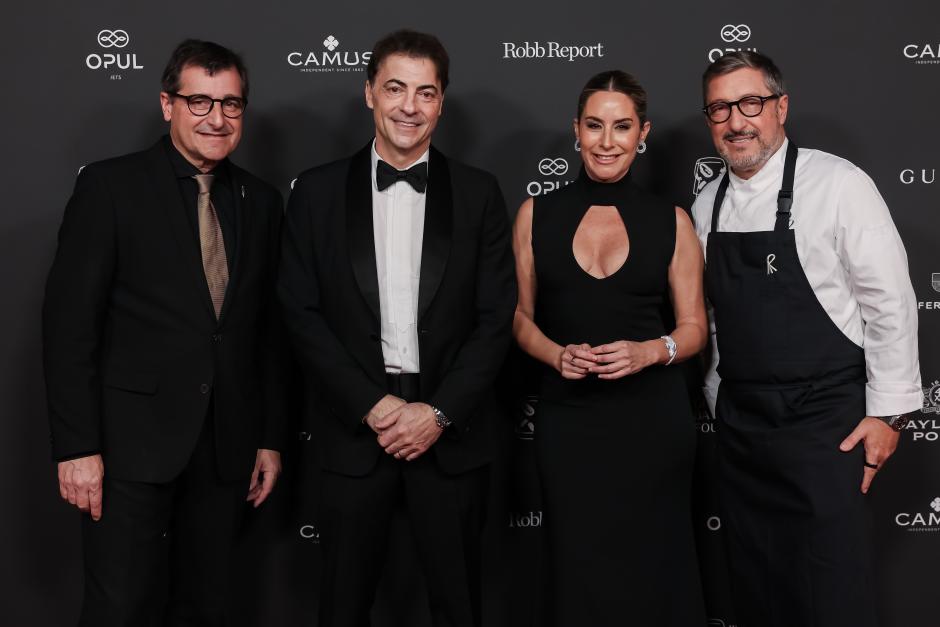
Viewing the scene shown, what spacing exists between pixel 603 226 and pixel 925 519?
5.83ft

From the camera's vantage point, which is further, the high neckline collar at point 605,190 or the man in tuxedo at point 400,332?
the high neckline collar at point 605,190

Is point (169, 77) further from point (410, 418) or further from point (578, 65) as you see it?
point (578, 65)

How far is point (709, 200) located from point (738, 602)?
1.28 metres

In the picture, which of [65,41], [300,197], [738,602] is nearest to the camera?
[300,197]

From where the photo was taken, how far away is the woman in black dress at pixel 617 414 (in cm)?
253

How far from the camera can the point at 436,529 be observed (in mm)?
2365

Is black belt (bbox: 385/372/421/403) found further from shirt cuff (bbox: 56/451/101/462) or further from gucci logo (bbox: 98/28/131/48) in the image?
gucci logo (bbox: 98/28/131/48)

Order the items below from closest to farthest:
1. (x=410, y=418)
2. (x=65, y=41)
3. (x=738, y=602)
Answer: (x=410, y=418) → (x=738, y=602) → (x=65, y=41)

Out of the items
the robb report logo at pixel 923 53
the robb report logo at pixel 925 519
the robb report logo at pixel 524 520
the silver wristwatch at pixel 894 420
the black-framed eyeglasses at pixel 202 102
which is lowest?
the robb report logo at pixel 925 519

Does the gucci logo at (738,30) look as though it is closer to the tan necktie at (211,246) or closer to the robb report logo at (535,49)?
the robb report logo at (535,49)

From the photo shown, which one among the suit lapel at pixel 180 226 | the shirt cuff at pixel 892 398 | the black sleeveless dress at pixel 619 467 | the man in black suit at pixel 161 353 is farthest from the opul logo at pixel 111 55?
the shirt cuff at pixel 892 398

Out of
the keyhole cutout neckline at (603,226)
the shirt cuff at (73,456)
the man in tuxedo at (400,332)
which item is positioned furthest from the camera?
the keyhole cutout neckline at (603,226)

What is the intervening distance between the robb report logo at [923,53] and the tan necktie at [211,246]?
2.55m

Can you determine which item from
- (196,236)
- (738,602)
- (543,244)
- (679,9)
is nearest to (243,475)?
(196,236)
